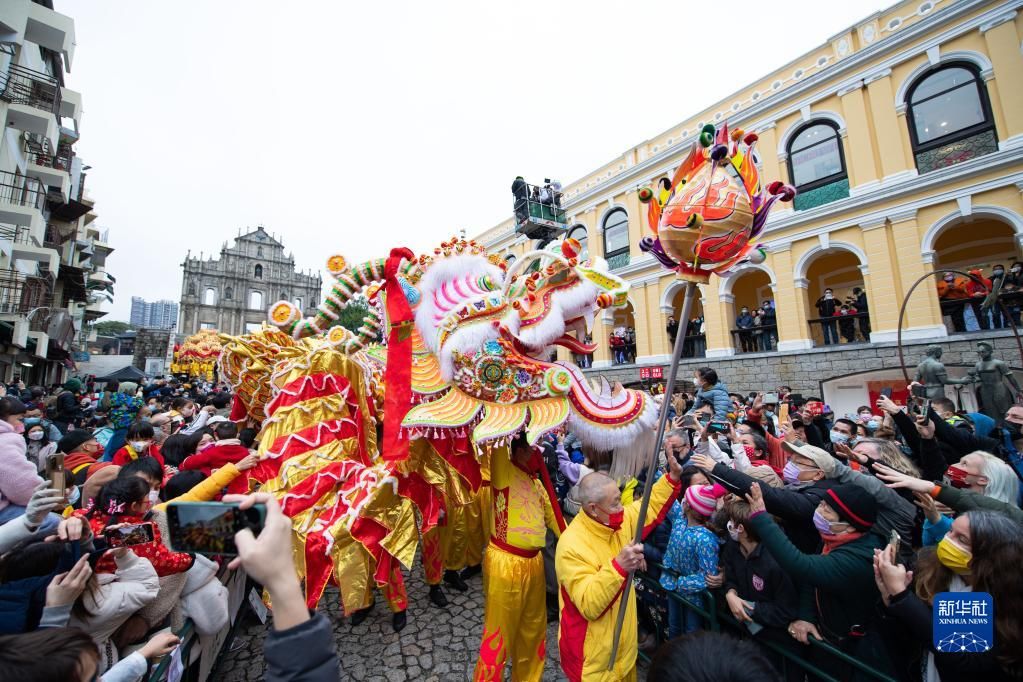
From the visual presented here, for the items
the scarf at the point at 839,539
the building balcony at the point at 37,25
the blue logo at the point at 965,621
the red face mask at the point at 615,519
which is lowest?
the blue logo at the point at 965,621

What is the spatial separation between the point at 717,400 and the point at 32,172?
810 inches

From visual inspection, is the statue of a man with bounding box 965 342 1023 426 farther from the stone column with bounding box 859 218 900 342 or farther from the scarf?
the scarf

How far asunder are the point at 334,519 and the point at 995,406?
7702 millimetres

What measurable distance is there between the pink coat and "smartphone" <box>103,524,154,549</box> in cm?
168

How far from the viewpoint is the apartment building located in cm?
1132

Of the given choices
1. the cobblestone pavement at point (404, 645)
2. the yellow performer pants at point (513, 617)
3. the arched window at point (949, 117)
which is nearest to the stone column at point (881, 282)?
the arched window at point (949, 117)

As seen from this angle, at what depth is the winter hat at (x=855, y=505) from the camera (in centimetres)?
189

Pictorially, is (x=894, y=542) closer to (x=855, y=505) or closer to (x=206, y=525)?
(x=855, y=505)

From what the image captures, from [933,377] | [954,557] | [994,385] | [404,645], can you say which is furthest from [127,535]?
[994,385]

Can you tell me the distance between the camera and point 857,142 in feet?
34.6

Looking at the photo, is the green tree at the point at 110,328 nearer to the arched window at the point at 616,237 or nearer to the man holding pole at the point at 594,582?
the arched window at the point at 616,237

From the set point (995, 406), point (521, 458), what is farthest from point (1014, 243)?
point (521, 458)

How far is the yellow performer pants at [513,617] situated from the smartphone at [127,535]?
1.50 metres

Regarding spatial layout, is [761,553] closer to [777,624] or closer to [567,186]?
[777,624]
